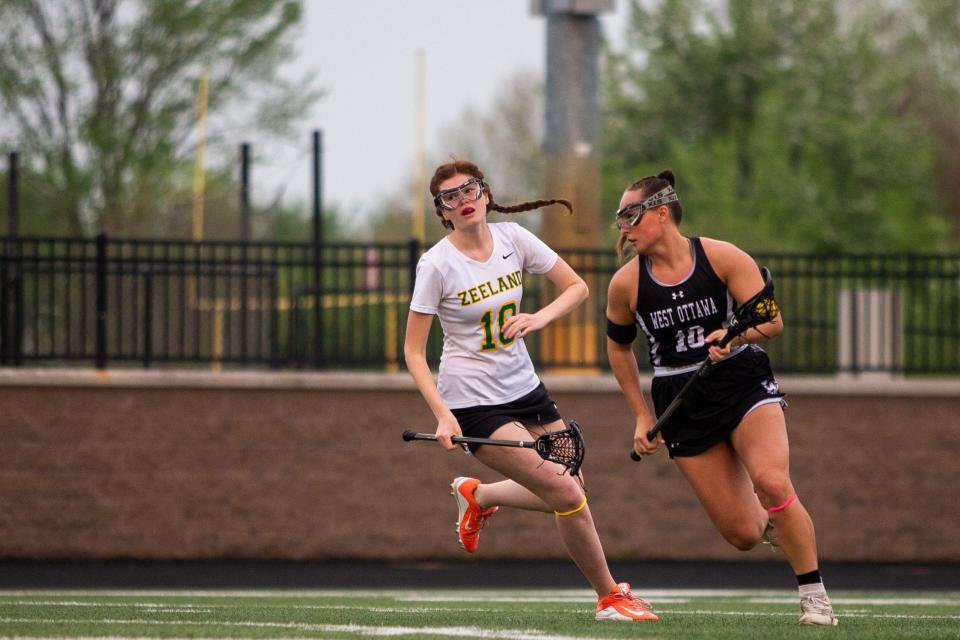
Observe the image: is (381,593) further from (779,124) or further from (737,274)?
(779,124)

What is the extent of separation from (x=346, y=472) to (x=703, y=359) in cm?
682

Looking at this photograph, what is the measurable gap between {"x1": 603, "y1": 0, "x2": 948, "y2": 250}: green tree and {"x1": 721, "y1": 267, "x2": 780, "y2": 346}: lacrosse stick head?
29.6 m

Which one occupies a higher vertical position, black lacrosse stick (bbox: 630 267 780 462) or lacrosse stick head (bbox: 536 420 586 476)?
black lacrosse stick (bbox: 630 267 780 462)

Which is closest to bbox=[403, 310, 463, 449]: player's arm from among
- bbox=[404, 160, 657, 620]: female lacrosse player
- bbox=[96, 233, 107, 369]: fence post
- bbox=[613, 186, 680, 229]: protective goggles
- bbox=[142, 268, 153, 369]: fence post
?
bbox=[404, 160, 657, 620]: female lacrosse player

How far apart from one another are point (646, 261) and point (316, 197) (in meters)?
7.31

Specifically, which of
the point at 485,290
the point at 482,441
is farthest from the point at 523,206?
the point at 482,441

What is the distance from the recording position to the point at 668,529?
44.8 feet

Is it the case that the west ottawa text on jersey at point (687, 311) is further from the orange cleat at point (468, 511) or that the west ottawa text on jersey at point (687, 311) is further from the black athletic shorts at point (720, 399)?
the orange cleat at point (468, 511)

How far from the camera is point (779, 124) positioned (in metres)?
38.5

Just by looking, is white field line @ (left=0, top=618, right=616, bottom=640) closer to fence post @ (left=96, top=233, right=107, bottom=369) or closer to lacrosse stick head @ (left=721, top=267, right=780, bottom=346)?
lacrosse stick head @ (left=721, top=267, right=780, bottom=346)

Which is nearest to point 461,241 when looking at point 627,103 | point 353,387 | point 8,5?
point 353,387

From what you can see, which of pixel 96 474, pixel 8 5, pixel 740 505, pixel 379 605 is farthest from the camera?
pixel 8 5

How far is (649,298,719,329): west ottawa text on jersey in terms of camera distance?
6.99m

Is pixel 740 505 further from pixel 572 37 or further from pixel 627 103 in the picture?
pixel 627 103
